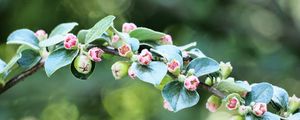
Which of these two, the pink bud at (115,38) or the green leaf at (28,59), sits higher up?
the pink bud at (115,38)

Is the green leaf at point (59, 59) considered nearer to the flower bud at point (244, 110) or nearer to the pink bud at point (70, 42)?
the pink bud at point (70, 42)

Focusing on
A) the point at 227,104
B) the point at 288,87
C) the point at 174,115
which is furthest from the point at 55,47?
the point at 288,87

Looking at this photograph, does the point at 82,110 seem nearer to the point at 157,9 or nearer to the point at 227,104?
the point at 157,9

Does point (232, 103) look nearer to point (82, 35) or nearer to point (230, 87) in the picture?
point (230, 87)

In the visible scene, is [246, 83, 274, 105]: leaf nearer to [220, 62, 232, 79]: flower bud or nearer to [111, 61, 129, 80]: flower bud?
[220, 62, 232, 79]: flower bud

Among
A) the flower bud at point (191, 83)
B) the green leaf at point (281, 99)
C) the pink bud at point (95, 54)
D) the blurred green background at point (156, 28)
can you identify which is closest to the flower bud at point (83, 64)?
the pink bud at point (95, 54)

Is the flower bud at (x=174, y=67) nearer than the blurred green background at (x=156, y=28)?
Yes
